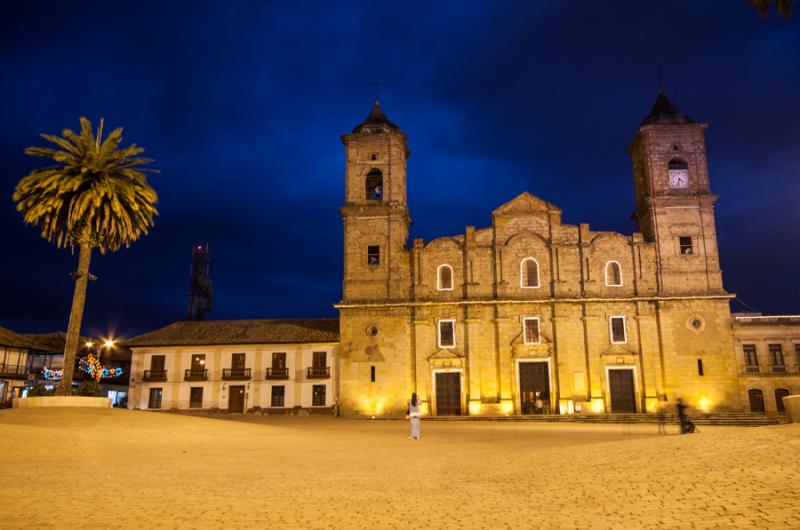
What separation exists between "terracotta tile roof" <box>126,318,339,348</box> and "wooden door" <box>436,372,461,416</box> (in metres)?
8.51

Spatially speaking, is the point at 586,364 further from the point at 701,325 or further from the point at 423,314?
the point at 423,314

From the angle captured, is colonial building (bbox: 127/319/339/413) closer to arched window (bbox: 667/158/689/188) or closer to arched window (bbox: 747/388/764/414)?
arched window (bbox: 667/158/689/188)

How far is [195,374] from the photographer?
44531 mm

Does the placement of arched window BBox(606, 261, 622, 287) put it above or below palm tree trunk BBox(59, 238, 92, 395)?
above

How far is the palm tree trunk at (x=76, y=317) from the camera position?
2577 centimetres

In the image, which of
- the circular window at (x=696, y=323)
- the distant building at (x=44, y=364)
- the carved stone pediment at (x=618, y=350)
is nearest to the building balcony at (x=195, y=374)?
the distant building at (x=44, y=364)

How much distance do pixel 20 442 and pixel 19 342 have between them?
37.6 meters

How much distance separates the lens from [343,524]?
25.8 feet

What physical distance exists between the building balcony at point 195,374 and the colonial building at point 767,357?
36.9 m

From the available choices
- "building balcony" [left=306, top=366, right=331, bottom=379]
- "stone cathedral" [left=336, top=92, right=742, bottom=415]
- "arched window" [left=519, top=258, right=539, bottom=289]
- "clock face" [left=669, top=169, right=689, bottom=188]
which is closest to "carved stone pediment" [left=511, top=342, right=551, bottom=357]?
"stone cathedral" [left=336, top=92, right=742, bottom=415]

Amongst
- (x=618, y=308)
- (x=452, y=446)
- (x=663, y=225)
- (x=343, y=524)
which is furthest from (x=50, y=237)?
(x=663, y=225)

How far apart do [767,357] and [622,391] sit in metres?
11.1

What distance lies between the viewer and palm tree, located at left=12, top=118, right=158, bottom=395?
26.2 metres

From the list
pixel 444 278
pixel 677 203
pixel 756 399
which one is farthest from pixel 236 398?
pixel 756 399
